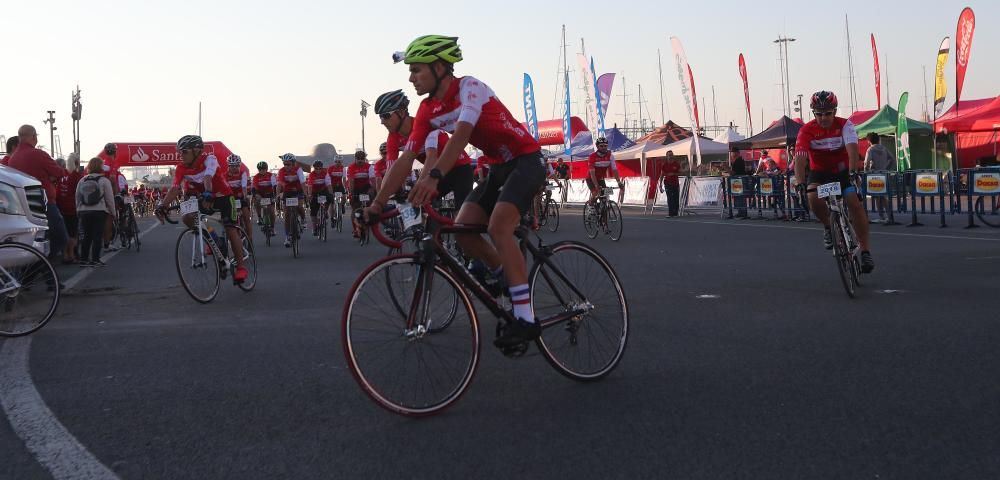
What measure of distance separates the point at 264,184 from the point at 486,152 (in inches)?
612

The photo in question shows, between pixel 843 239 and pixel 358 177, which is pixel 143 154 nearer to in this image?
pixel 358 177

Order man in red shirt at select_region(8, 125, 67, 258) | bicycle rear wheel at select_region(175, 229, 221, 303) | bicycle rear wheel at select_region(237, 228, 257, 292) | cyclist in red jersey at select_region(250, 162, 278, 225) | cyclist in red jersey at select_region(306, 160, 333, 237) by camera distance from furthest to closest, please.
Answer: cyclist in red jersey at select_region(250, 162, 278, 225)
cyclist in red jersey at select_region(306, 160, 333, 237)
man in red shirt at select_region(8, 125, 67, 258)
bicycle rear wheel at select_region(237, 228, 257, 292)
bicycle rear wheel at select_region(175, 229, 221, 303)

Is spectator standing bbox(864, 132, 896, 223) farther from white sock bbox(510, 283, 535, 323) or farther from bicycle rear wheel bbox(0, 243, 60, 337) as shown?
white sock bbox(510, 283, 535, 323)

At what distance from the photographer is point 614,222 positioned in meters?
17.8

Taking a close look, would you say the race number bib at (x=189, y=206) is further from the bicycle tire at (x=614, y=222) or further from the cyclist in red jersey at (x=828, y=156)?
the bicycle tire at (x=614, y=222)

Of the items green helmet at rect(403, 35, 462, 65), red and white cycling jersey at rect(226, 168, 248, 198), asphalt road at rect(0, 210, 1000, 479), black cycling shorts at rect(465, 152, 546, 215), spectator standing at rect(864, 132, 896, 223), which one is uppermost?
spectator standing at rect(864, 132, 896, 223)

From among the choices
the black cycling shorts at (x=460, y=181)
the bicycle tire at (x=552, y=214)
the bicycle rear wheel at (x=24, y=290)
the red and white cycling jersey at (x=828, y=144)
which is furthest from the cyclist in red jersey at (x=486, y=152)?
the bicycle tire at (x=552, y=214)

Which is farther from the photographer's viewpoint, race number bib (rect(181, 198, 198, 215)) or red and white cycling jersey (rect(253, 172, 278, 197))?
red and white cycling jersey (rect(253, 172, 278, 197))

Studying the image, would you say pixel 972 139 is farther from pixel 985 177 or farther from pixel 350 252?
pixel 350 252

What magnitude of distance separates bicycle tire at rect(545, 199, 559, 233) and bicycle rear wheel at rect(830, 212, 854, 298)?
13281 millimetres

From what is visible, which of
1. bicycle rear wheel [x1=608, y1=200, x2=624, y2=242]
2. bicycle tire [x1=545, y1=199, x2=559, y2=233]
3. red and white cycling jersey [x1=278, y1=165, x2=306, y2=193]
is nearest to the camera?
bicycle rear wheel [x1=608, y1=200, x2=624, y2=242]

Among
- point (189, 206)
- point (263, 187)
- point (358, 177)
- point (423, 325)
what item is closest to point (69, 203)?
point (263, 187)

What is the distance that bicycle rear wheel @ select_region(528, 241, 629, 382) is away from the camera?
205 inches

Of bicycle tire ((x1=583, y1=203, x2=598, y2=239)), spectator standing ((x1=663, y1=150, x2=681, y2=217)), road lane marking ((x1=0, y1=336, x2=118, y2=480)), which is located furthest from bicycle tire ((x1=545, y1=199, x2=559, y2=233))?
road lane marking ((x1=0, y1=336, x2=118, y2=480))
